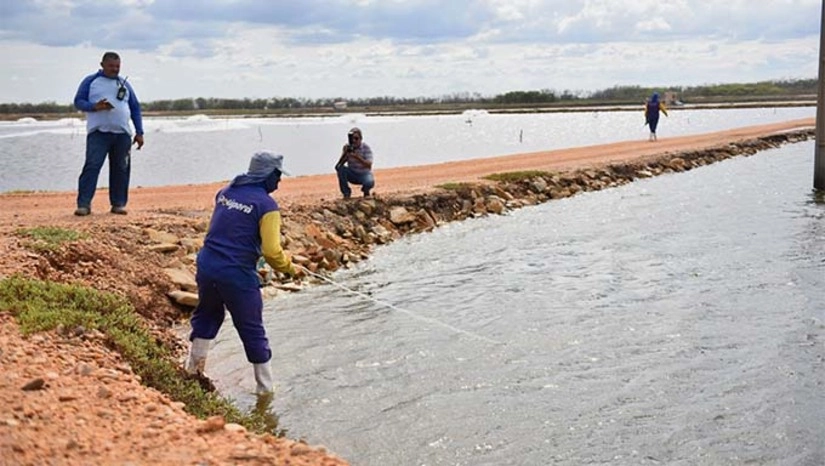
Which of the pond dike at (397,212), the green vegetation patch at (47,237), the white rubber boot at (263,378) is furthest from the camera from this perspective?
the pond dike at (397,212)

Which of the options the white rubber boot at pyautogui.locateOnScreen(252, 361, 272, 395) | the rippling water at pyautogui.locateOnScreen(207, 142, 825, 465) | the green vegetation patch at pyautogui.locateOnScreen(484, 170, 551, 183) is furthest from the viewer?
the green vegetation patch at pyautogui.locateOnScreen(484, 170, 551, 183)

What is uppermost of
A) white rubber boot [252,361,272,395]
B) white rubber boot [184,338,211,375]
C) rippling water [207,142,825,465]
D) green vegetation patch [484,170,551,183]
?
green vegetation patch [484,170,551,183]

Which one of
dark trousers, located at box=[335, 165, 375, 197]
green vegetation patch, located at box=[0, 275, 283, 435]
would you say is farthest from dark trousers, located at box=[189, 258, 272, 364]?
dark trousers, located at box=[335, 165, 375, 197]

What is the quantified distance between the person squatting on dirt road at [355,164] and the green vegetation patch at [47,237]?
6.46m

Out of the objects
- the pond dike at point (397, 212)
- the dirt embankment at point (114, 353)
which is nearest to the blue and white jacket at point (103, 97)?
the dirt embankment at point (114, 353)

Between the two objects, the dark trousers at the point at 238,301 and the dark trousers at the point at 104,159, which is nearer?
the dark trousers at the point at 238,301

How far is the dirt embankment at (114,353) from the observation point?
500 centimetres

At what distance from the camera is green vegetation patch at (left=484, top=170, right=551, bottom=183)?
78.9ft

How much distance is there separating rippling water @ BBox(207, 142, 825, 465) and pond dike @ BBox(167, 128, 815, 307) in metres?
0.59

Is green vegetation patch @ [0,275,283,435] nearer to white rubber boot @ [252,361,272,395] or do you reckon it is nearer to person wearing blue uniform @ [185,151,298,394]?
white rubber boot @ [252,361,272,395]

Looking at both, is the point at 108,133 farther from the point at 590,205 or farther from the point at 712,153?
the point at 712,153

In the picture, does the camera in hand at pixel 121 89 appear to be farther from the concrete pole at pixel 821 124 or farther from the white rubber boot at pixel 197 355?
the concrete pole at pixel 821 124

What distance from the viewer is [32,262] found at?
9664mm

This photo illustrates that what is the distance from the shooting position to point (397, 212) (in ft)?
60.4
